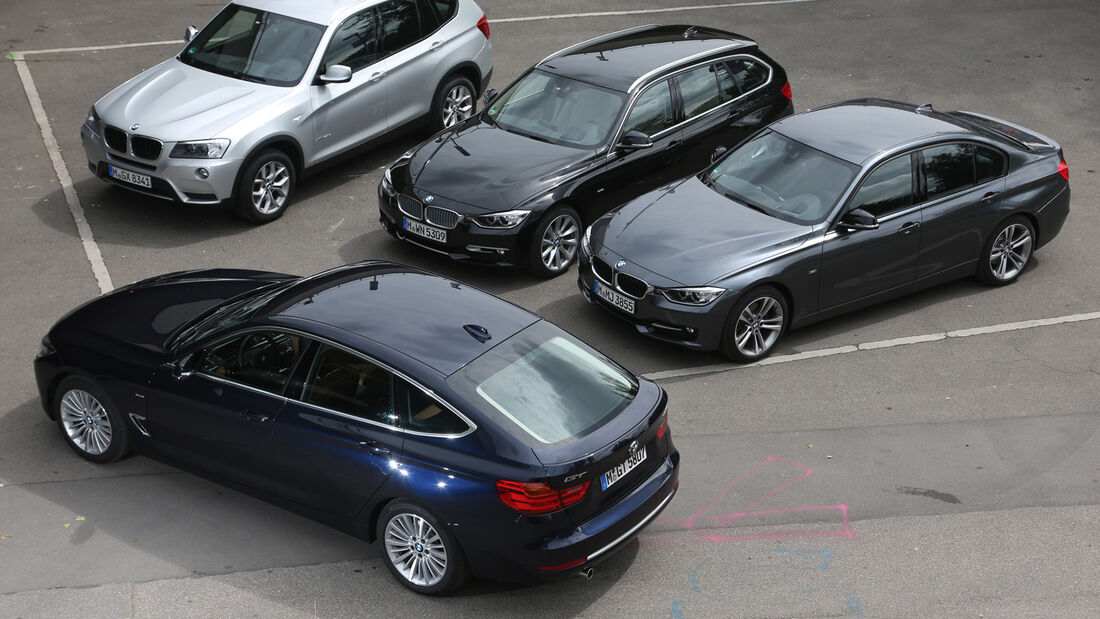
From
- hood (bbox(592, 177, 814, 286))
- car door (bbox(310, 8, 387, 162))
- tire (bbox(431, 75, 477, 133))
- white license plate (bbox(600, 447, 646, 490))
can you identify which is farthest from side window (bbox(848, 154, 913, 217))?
car door (bbox(310, 8, 387, 162))

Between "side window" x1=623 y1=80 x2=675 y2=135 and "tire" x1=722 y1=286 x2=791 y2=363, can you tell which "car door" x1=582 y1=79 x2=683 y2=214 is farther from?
"tire" x1=722 y1=286 x2=791 y2=363

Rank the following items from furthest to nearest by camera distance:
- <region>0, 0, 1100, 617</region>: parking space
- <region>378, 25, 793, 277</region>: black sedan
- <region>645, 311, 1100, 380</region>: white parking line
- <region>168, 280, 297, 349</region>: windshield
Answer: <region>378, 25, 793, 277</region>: black sedan
<region>645, 311, 1100, 380</region>: white parking line
<region>168, 280, 297, 349</region>: windshield
<region>0, 0, 1100, 617</region>: parking space

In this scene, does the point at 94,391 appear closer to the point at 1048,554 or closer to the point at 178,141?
the point at 178,141

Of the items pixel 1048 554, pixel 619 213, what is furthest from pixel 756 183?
pixel 1048 554

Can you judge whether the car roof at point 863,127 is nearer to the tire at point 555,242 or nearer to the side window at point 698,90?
the side window at point 698,90

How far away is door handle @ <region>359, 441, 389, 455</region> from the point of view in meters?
6.98

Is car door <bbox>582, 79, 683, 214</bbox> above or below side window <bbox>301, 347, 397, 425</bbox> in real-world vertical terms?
below

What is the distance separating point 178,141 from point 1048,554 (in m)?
8.61

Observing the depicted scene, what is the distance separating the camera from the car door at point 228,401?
7.38 meters

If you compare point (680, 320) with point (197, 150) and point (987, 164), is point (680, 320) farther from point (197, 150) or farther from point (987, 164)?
point (197, 150)

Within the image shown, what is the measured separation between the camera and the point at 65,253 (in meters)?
11.7

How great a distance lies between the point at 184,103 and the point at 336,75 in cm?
157

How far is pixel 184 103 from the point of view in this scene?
12.3 metres

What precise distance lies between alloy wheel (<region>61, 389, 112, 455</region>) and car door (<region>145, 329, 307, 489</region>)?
0.54 m
